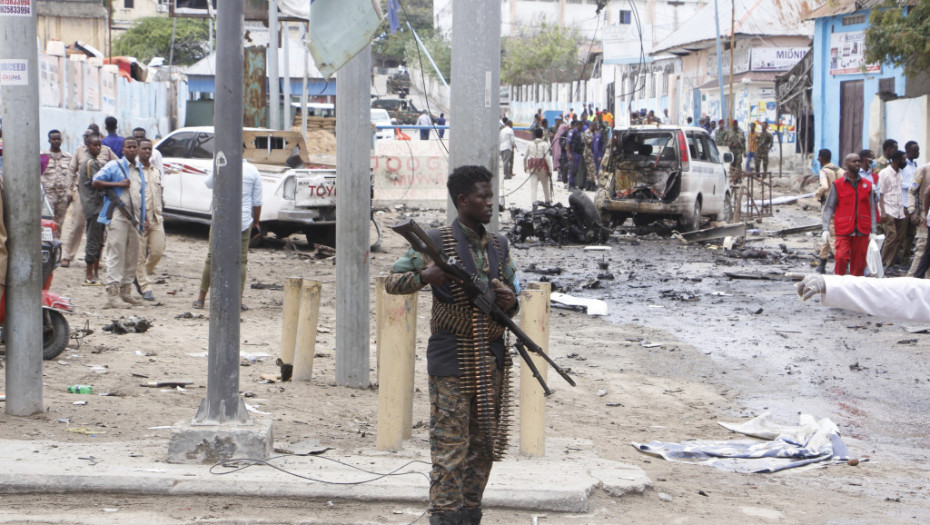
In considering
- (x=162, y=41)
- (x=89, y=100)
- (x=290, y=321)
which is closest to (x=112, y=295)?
(x=290, y=321)

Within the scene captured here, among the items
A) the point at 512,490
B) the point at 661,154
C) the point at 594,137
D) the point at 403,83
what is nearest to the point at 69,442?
the point at 512,490

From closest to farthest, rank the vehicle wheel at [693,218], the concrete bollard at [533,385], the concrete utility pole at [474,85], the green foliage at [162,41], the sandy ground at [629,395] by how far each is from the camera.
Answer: the sandy ground at [629,395], the concrete bollard at [533,385], the concrete utility pole at [474,85], the vehicle wheel at [693,218], the green foliage at [162,41]

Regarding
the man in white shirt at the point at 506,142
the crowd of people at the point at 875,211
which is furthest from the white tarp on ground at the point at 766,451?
the man in white shirt at the point at 506,142

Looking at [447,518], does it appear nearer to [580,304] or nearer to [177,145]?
[580,304]

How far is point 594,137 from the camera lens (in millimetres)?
31047

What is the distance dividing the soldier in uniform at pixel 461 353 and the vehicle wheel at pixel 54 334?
15.3ft

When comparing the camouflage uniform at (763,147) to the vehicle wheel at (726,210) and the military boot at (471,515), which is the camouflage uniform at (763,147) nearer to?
the vehicle wheel at (726,210)

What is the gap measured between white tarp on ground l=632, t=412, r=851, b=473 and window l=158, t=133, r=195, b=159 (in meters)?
11.9

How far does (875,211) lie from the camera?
42.7 feet

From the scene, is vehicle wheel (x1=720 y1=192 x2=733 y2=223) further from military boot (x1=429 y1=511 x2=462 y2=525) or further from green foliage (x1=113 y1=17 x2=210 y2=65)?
green foliage (x1=113 y1=17 x2=210 y2=65)

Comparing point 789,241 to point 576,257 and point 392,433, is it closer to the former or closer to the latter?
point 576,257

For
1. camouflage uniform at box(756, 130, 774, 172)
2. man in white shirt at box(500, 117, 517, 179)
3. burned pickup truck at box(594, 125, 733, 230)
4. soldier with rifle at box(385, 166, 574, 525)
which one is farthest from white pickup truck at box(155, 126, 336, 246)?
camouflage uniform at box(756, 130, 774, 172)

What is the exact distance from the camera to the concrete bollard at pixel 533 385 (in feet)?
19.4

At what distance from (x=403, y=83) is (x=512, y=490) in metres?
66.1
